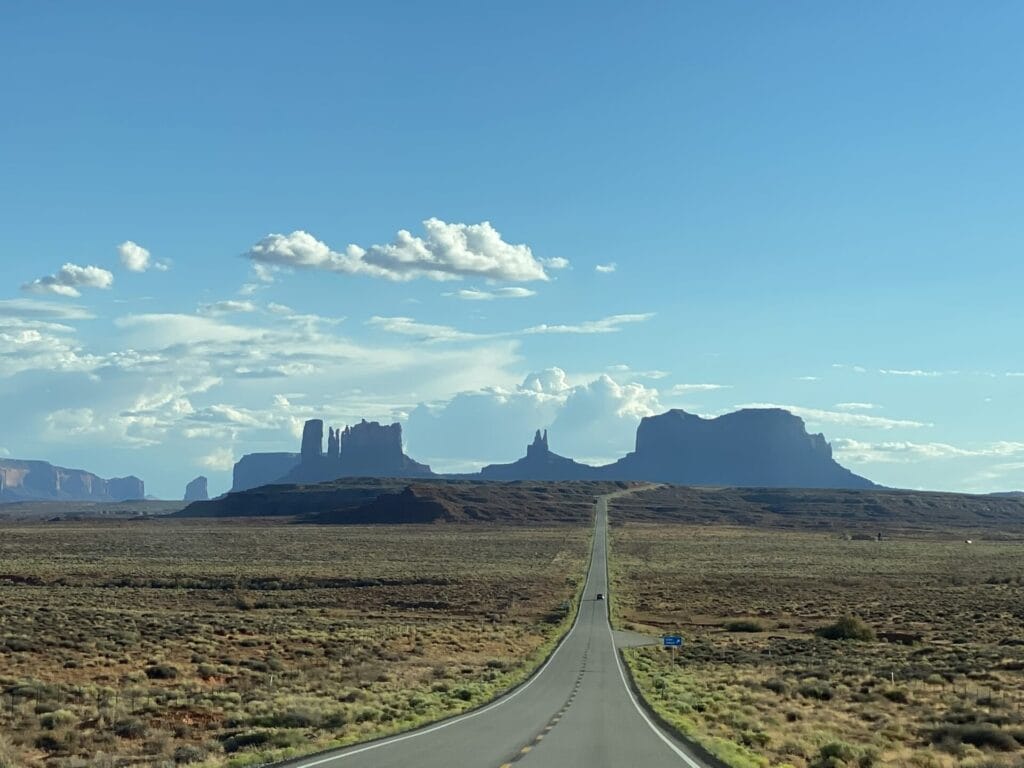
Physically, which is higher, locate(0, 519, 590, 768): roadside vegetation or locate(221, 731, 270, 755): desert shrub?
locate(221, 731, 270, 755): desert shrub

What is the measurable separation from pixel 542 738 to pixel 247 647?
21.6 m

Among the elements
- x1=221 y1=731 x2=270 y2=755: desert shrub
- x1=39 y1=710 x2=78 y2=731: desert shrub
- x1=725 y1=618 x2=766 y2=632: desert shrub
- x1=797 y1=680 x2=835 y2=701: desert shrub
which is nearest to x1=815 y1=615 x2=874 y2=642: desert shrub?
x1=725 y1=618 x2=766 y2=632: desert shrub

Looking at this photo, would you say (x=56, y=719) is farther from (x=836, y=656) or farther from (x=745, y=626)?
(x=745, y=626)

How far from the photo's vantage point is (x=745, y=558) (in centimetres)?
10544

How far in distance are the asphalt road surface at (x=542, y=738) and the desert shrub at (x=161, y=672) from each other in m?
9.72

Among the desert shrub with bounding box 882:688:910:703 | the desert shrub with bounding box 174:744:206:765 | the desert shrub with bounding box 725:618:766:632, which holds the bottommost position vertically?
the desert shrub with bounding box 725:618:766:632

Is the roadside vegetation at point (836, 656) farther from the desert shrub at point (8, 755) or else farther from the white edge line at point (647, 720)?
the desert shrub at point (8, 755)

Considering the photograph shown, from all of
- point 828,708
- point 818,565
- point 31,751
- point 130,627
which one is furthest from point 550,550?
point 31,751

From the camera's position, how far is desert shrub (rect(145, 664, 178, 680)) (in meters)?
30.0

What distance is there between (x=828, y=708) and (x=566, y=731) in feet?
31.3

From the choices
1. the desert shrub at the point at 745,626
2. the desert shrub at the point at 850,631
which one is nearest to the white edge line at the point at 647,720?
the desert shrub at the point at 745,626

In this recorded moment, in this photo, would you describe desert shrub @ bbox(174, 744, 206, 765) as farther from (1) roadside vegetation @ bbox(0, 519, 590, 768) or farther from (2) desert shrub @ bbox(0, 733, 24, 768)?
(2) desert shrub @ bbox(0, 733, 24, 768)

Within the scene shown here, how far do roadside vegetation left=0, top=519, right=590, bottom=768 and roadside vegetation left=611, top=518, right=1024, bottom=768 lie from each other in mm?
6057

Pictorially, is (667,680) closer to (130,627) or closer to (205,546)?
(130,627)
